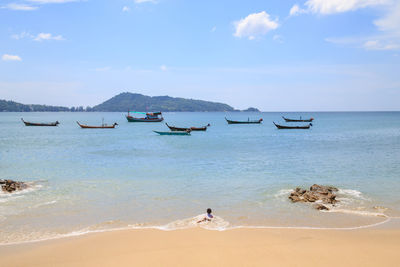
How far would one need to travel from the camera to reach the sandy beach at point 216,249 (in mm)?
8727

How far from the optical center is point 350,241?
10109 mm

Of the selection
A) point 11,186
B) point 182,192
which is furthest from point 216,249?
point 11,186

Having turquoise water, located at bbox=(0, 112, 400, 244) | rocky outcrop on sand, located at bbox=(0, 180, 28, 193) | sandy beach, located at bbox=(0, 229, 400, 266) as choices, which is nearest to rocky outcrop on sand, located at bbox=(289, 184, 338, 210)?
turquoise water, located at bbox=(0, 112, 400, 244)

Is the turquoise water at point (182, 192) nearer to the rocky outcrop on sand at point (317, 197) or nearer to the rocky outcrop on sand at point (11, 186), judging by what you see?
the rocky outcrop on sand at point (317, 197)

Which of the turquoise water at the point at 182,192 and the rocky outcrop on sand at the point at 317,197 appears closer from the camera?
the turquoise water at the point at 182,192

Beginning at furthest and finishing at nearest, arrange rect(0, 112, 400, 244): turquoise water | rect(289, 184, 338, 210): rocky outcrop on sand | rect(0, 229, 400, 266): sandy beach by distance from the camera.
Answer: rect(289, 184, 338, 210): rocky outcrop on sand < rect(0, 112, 400, 244): turquoise water < rect(0, 229, 400, 266): sandy beach

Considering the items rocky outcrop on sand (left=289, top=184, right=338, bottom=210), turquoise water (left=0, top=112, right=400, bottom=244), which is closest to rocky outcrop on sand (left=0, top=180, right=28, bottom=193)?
turquoise water (left=0, top=112, right=400, bottom=244)

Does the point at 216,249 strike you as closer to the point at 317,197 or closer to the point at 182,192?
the point at 317,197

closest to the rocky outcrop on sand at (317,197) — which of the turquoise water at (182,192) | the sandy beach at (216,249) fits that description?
the turquoise water at (182,192)

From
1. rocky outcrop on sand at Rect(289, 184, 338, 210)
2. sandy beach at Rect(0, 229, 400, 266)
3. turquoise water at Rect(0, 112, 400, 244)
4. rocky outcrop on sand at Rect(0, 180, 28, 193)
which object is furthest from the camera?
rocky outcrop on sand at Rect(0, 180, 28, 193)

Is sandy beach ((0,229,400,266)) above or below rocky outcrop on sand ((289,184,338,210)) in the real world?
below

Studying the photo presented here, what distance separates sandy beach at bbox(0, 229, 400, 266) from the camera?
8.73 m

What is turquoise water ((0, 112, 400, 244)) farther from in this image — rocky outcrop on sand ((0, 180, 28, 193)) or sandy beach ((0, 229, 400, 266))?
sandy beach ((0, 229, 400, 266))

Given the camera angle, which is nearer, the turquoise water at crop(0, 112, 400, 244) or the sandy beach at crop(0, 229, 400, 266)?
the sandy beach at crop(0, 229, 400, 266)
